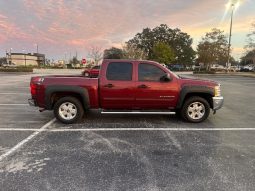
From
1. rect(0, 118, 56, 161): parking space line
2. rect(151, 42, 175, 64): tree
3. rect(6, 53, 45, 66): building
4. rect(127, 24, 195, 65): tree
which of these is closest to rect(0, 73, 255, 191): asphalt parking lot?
rect(0, 118, 56, 161): parking space line

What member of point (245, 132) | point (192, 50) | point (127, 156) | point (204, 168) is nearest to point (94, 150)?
point (127, 156)

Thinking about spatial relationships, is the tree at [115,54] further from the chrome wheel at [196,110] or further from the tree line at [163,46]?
the chrome wheel at [196,110]

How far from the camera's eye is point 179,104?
7578 mm

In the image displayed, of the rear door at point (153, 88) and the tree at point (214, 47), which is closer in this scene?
the rear door at point (153, 88)

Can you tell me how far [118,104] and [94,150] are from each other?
2406mm

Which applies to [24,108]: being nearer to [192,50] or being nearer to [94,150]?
[94,150]

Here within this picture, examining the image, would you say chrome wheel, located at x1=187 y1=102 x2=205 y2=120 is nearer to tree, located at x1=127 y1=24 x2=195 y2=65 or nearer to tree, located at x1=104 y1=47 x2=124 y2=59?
tree, located at x1=104 y1=47 x2=124 y2=59

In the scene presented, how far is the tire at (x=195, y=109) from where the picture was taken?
7.61 metres

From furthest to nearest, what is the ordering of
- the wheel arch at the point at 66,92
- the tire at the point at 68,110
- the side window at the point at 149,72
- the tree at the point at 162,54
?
the tree at the point at 162,54 → the side window at the point at 149,72 → the tire at the point at 68,110 → the wheel arch at the point at 66,92

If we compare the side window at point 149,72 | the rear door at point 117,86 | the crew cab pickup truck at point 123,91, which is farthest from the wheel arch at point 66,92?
the side window at point 149,72

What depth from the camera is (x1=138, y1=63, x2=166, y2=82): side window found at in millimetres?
7469

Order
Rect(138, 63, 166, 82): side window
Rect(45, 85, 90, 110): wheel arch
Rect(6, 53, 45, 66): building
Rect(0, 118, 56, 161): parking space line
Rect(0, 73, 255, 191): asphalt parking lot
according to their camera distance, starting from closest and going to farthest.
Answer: Rect(0, 73, 255, 191): asphalt parking lot < Rect(0, 118, 56, 161): parking space line < Rect(45, 85, 90, 110): wheel arch < Rect(138, 63, 166, 82): side window < Rect(6, 53, 45, 66): building

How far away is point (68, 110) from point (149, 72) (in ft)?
8.14

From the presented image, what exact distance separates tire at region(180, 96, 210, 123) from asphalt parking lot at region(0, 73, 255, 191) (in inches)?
9.4
